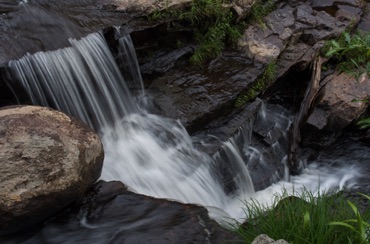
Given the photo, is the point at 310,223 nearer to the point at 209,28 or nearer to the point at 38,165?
the point at 38,165

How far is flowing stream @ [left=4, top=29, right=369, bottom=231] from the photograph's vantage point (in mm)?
4891

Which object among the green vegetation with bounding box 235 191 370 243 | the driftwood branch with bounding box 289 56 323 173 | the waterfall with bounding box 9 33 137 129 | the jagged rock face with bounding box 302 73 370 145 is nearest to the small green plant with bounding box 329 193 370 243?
the green vegetation with bounding box 235 191 370 243

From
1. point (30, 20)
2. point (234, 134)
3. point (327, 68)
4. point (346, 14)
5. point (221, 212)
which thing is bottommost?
point (221, 212)

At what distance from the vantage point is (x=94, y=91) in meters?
5.30

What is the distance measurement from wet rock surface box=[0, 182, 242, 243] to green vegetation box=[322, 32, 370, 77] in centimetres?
388

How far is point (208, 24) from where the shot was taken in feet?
21.6

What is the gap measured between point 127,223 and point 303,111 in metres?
3.44

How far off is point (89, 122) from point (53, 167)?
164cm

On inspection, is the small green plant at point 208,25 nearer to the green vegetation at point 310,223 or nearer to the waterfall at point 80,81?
the waterfall at point 80,81

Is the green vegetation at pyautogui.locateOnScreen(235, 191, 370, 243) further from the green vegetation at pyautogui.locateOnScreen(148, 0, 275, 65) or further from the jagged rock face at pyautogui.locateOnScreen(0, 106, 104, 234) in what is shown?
the green vegetation at pyautogui.locateOnScreen(148, 0, 275, 65)

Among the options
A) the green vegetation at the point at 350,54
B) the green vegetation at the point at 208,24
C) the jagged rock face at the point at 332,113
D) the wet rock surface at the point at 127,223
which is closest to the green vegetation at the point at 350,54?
the green vegetation at the point at 350,54

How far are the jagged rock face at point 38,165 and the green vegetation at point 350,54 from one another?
14.0ft

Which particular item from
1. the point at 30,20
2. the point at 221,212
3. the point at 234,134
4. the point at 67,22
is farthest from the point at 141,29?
the point at 221,212

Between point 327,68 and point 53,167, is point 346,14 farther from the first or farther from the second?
point 53,167
